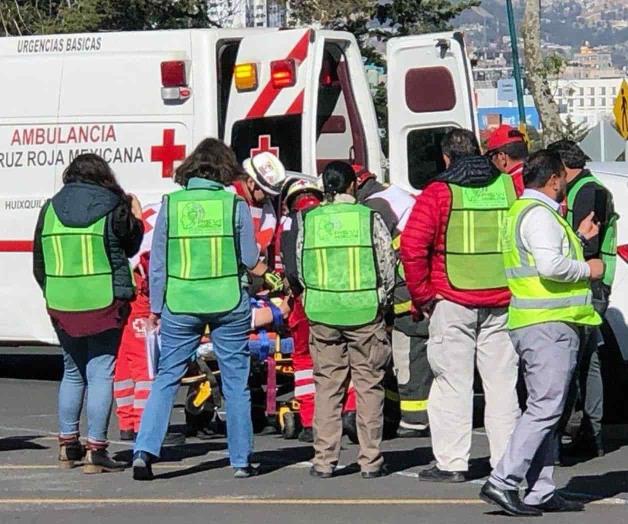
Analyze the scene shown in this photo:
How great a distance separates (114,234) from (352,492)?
6.32ft

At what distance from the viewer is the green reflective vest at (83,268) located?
344 inches

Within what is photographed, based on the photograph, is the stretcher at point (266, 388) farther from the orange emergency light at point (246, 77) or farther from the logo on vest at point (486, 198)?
the orange emergency light at point (246, 77)

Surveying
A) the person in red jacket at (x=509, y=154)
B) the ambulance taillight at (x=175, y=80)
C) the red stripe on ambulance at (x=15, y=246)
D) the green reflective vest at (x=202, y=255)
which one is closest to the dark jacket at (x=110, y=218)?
the green reflective vest at (x=202, y=255)

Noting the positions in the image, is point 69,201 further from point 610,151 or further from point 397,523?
point 610,151

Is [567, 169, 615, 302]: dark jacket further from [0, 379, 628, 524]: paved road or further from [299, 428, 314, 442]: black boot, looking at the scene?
[299, 428, 314, 442]: black boot

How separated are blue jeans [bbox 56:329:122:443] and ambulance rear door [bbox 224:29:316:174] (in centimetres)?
367

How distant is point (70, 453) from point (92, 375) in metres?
0.55

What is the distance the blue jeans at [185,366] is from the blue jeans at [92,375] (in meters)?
0.33

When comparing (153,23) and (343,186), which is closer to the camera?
(343,186)

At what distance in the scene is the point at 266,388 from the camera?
10.7m

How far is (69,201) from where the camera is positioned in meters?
8.83

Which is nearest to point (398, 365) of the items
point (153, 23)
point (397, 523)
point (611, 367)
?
point (611, 367)

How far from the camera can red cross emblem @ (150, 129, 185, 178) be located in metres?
12.5

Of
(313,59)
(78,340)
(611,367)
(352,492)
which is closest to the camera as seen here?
(352,492)
